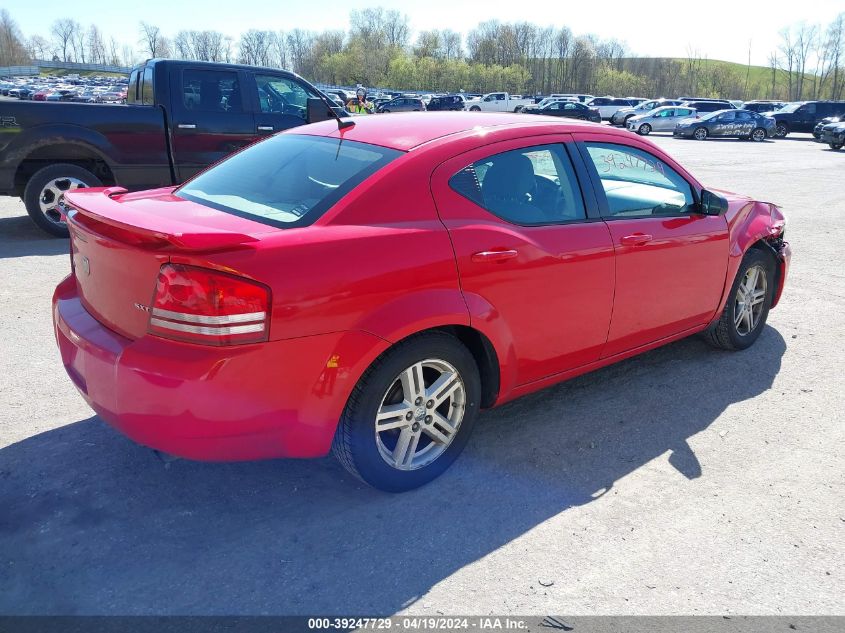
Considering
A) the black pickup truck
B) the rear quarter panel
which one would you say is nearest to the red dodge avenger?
the black pickup truck

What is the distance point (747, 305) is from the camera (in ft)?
16.2

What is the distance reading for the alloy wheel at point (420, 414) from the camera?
10.0ft

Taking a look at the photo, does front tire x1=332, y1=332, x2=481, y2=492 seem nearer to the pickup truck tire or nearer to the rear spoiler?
the rear spoiler

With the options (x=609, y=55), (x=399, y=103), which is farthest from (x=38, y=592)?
(x=609, y=55)

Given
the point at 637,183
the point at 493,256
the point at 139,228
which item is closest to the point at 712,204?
the point at 637,183

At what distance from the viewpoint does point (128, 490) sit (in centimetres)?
314

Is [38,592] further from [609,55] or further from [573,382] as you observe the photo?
[609,55]

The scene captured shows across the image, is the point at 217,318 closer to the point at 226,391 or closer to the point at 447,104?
the point at 226,391

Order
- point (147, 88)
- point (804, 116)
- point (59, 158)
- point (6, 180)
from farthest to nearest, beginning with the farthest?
point (804, 116) → point (147, 88) → point (59, 158) → point (6, 180)

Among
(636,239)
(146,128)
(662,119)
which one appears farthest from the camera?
(662,119)

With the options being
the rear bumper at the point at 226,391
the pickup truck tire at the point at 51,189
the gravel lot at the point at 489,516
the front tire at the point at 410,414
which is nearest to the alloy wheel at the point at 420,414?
the front tire at the point at 410,414

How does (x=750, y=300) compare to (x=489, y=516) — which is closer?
(x=489, y=516)

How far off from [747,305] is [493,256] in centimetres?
266

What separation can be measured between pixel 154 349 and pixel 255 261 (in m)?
0.51
